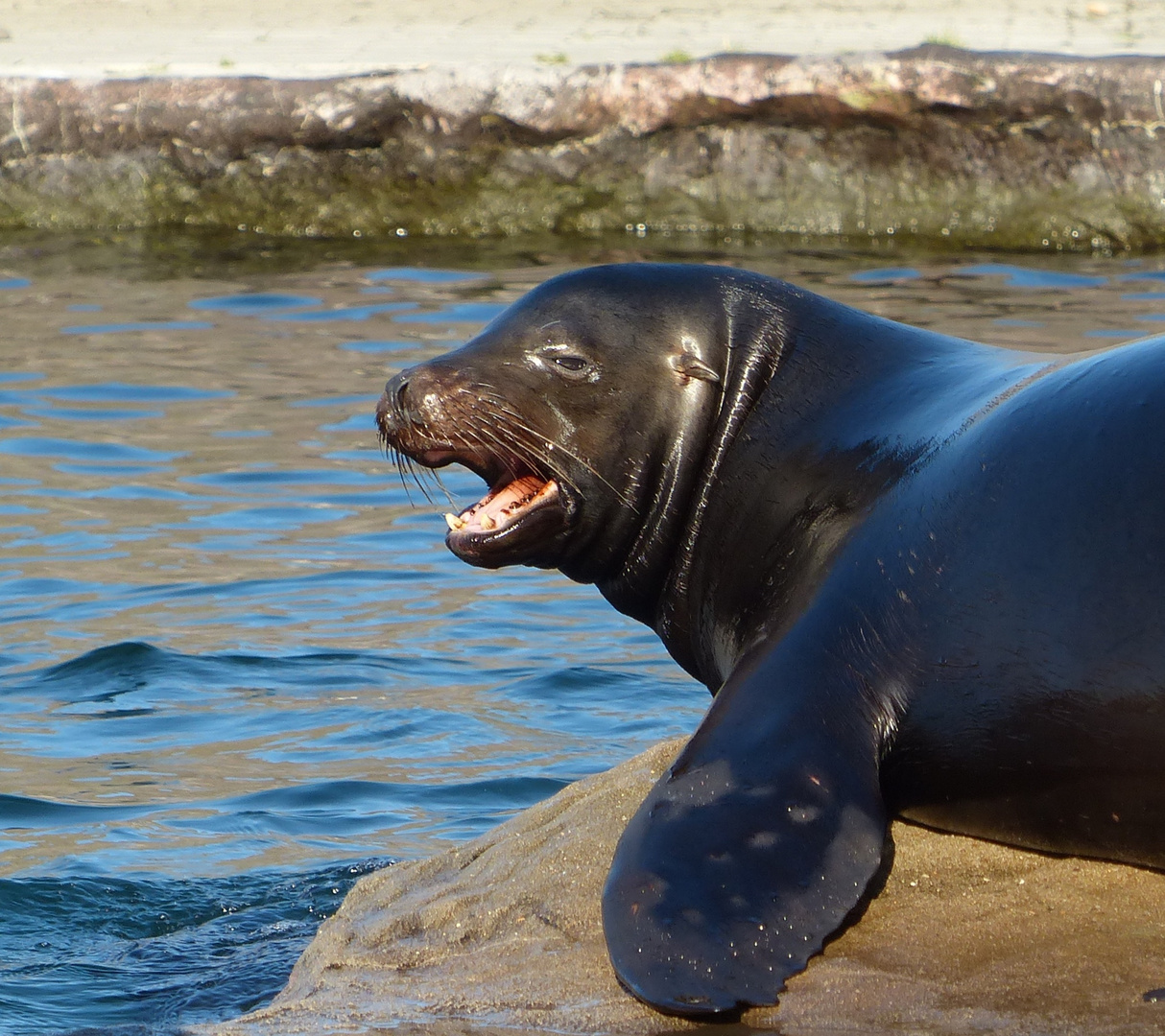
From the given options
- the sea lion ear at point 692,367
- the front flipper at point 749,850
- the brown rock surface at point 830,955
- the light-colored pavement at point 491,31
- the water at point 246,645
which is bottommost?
the water at point 246,645

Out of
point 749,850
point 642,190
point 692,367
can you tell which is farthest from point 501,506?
point 642,190

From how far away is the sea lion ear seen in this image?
4484mm

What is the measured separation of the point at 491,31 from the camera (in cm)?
1731

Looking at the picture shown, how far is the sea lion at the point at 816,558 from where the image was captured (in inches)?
131

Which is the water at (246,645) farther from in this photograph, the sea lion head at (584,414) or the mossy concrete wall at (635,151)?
the mossy concrete wall at (635,151)

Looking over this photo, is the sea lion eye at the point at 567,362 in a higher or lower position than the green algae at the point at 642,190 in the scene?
higher

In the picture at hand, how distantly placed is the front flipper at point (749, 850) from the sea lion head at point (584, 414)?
0.93 meters

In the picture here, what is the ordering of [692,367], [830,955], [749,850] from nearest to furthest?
[830,955] → [749,850] → [692,367]

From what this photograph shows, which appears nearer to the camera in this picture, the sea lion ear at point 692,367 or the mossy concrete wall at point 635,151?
the sea lion ear at point 692,367

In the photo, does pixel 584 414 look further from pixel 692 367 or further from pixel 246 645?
pixel 246 645

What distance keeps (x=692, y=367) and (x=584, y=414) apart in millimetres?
277

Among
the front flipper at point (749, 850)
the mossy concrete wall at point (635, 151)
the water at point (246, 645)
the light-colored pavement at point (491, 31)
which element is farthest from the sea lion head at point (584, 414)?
the light-colored pavement at point (491, 31)

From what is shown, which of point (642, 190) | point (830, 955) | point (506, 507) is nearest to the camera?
point (830, 955)

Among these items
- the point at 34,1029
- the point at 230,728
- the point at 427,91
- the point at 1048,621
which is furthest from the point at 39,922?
the point at 427,91
